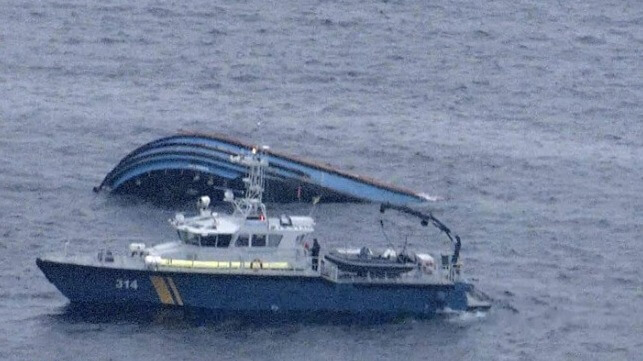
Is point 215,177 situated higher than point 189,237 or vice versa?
point 189,237

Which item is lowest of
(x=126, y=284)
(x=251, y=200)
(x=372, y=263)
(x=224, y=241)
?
(x=126, y=284)

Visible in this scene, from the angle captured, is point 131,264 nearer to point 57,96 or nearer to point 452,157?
point 452,157

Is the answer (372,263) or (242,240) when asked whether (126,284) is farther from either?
(372,263)

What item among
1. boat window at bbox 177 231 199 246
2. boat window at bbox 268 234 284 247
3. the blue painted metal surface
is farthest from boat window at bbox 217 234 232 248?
the blue painted metal surface

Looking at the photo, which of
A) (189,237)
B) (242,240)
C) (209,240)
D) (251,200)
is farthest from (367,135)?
(189,237)

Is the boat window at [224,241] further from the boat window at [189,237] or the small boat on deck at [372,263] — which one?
the small boat on deck at [372,263]

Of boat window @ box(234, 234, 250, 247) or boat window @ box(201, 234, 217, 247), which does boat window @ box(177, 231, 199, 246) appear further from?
boat window @ box(234, 234, 250, 247)

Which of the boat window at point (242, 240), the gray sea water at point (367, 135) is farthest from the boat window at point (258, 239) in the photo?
the gray sea water at point (367, 135)

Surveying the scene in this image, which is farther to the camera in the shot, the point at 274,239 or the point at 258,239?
the point at 274,239
